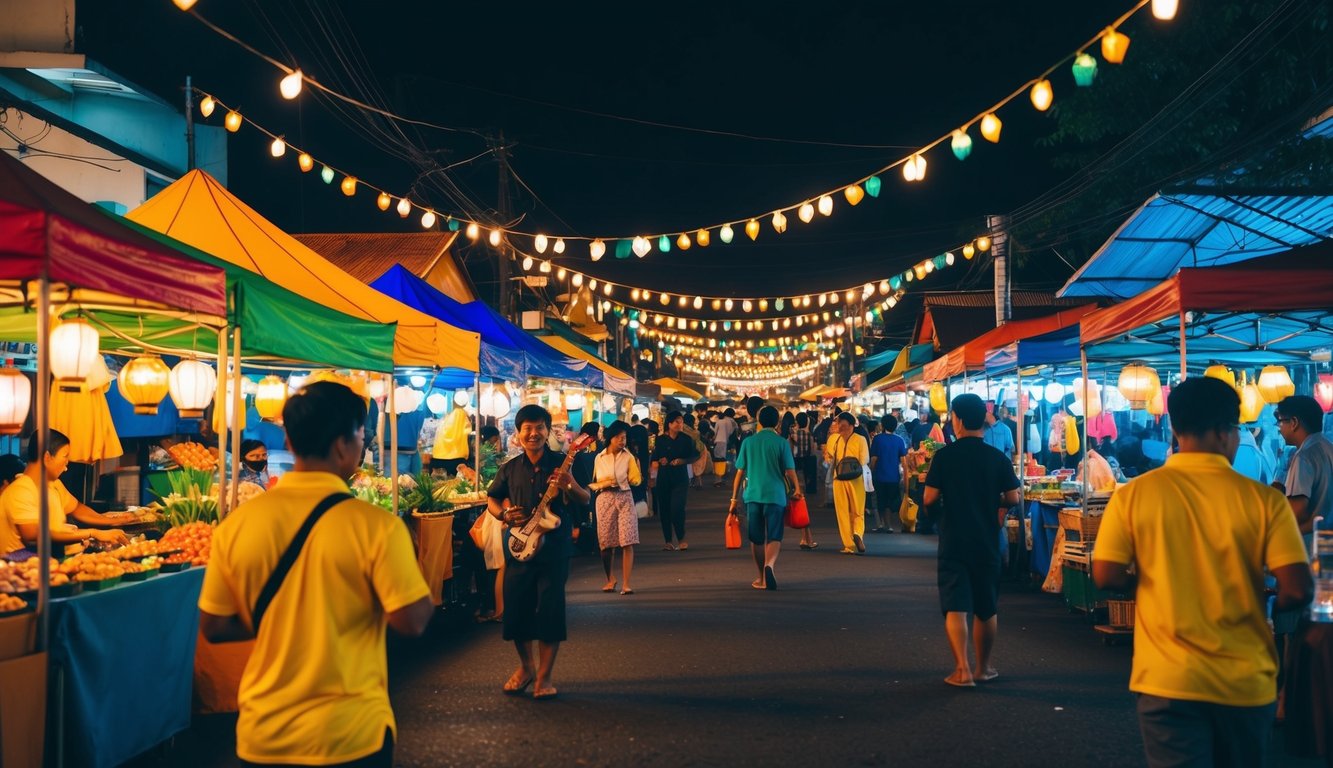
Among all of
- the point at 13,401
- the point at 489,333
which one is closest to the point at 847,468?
the point at 489,333

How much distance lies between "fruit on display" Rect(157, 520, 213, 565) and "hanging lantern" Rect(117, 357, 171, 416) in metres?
1.31

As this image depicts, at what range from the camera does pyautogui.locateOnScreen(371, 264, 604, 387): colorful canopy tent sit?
1330 centimetres

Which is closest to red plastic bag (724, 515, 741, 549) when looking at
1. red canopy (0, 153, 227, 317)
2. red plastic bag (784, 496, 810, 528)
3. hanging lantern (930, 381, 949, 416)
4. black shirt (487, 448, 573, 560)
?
red plastic bag (784, 496, 810, 528)

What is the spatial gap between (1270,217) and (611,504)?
8.10m

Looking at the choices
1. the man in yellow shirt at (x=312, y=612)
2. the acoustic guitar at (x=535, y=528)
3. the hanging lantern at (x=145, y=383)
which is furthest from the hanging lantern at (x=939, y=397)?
the man in yellow shirt at (x=312, y=612)

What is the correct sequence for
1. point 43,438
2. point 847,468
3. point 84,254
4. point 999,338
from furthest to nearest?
point 999,338 < point 847,468 < point 84,254 < point 43,438

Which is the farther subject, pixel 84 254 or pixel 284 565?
pixel 84 254

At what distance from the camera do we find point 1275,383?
36.9 ft

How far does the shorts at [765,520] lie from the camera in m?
11.3

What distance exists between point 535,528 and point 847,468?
8168 mm

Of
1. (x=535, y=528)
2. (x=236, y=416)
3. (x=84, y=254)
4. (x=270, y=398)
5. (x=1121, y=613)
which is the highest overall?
(x=84, y=254)

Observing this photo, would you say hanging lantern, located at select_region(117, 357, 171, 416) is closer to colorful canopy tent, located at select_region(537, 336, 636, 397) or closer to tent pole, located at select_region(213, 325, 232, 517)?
tent pole, located at select_region(213, 325, 232, 517)

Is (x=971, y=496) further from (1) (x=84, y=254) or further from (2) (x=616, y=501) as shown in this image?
(1) (x=84, y=254)

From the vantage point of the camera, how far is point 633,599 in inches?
427
